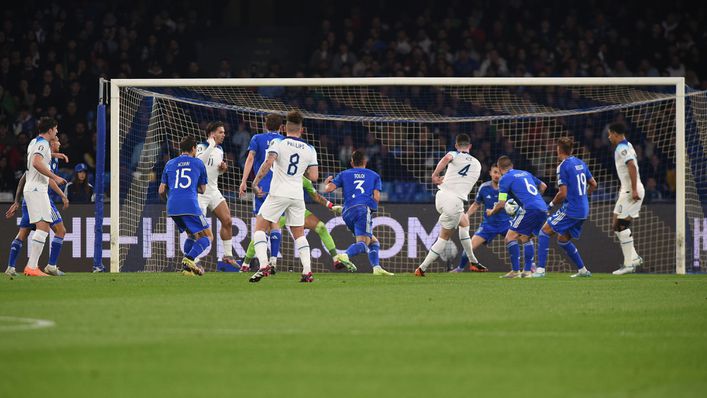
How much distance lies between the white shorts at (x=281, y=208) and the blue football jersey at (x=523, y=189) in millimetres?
3705

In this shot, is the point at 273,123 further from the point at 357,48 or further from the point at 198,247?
the point at 357,48

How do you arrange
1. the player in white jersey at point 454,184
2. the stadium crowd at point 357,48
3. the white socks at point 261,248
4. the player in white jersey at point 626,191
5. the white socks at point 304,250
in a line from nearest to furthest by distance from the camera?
1. the white socks at point 261,248
2. the white socks at point 304,250
3. the player in white jersey at point 454,184
4. the player in white jersey at point 626,191
5. the stadium crowd at point 357,48

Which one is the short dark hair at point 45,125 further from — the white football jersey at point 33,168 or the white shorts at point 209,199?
the white shorts at point 209,199

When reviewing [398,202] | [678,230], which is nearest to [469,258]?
[398,202]

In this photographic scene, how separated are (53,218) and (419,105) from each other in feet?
32.2

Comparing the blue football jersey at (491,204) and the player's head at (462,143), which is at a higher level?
the player's head at (462,143)

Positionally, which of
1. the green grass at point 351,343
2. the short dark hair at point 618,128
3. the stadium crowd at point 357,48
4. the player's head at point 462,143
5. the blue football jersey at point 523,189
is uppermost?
the stadium crowd at point 357,48

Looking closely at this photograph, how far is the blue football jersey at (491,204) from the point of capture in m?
17.7

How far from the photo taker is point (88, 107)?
2386 centimetres

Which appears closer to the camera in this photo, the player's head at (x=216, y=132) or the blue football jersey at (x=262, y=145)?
the blue football jersey at (x=262, y=145)

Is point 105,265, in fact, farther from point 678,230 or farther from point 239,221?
point 678,230

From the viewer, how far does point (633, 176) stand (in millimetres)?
16203

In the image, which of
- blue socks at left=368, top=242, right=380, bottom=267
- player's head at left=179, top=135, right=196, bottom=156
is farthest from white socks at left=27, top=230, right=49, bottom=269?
blue socks at left=368, top=242, right=380, bottom=267

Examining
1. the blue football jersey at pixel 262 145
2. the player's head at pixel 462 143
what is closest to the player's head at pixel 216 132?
the blue football jersey at pixel 262 145
